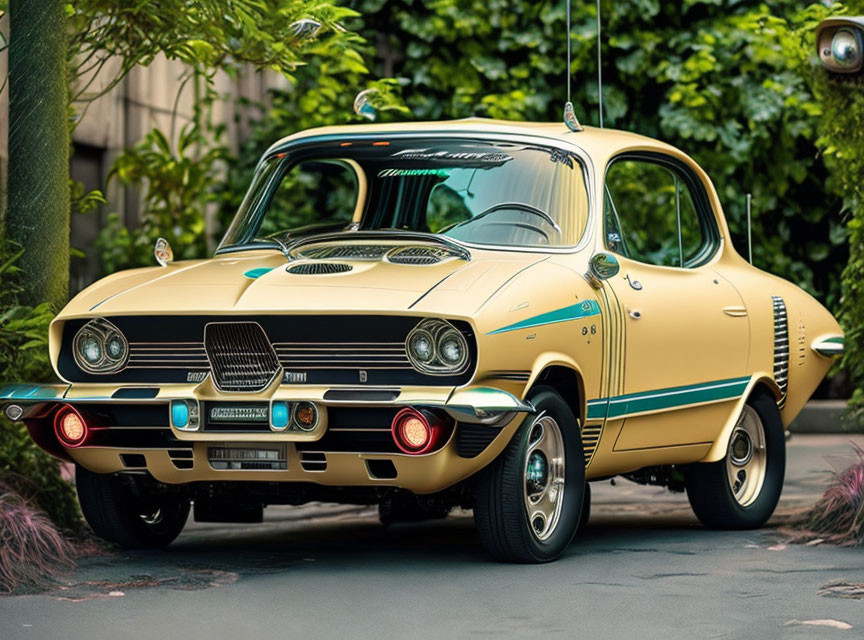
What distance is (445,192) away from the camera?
8.56 metres

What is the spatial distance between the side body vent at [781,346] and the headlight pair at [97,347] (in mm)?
3648

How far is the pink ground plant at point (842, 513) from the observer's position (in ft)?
28.0

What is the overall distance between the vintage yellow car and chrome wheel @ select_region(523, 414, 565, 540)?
1 cm

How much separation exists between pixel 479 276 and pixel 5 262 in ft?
8.16

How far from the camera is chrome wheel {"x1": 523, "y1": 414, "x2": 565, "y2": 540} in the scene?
7.62 meters

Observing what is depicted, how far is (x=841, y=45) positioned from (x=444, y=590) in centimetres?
339

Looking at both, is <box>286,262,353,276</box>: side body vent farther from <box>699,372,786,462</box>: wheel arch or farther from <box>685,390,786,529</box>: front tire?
<box>685,390,786,529</box>: front tire

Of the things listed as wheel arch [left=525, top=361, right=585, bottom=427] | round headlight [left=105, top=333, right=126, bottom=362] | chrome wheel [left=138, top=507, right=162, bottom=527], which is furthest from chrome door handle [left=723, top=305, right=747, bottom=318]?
round headlight [left=105, top=333, right=126, bottom=362]

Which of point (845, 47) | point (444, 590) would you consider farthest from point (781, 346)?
point (444, 590)

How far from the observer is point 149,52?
969cm

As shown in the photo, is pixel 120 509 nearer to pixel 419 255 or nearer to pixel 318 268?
pixel 318 268

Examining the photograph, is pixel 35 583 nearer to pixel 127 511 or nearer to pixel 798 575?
pixel 127 511

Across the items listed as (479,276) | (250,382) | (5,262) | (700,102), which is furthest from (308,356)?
(700,102)

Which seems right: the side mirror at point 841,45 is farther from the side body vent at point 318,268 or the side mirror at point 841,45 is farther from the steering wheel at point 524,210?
the side body vent at point 318,268
